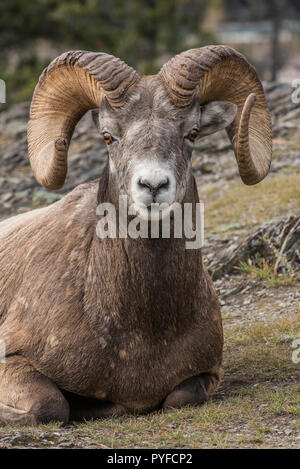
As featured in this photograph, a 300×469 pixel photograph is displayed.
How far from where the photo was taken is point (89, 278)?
8188mm

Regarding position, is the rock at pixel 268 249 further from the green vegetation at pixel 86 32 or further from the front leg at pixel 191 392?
the green vegetation at pixel 86 32

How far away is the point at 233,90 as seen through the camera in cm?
878

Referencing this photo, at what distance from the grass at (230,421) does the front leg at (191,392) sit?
0.32ft

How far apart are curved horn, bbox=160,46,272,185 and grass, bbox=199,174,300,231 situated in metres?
4.83

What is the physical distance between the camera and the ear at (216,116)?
27.5ft

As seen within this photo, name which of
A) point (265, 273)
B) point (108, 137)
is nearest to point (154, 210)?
point (108, 137)

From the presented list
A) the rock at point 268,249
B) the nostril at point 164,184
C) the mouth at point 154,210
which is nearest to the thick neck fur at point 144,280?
the mouth at point 154,210

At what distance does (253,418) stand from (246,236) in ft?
17.2

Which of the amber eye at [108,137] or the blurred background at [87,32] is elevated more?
the blurred background at [87,32]

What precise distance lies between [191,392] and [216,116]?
2615 millimetres

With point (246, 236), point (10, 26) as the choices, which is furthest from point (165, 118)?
point (10, 26)

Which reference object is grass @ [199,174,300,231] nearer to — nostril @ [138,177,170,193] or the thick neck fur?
the thick neck fur

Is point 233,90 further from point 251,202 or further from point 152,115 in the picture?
point 251,202
